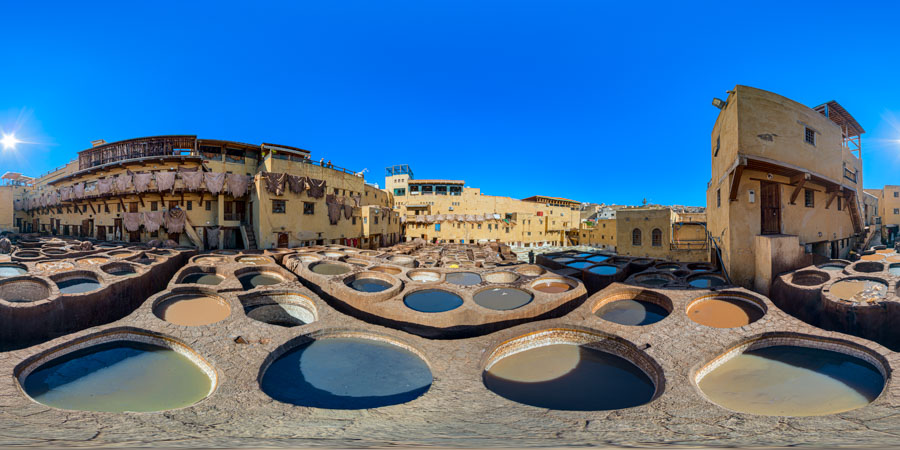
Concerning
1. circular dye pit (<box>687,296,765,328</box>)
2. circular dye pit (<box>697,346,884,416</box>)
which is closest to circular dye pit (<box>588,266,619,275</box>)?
circular dye pit (<box>687,296,765,328</box>)

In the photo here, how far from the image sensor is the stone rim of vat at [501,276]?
51.8 feet

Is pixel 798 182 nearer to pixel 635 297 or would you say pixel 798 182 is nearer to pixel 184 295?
pixel 635 297

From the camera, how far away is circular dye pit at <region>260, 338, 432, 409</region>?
21.6 ft

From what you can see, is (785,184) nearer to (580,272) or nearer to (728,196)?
(728,196)

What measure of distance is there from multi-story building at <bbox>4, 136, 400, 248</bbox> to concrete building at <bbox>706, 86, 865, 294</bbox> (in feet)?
96.4

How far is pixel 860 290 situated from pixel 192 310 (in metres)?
22.5

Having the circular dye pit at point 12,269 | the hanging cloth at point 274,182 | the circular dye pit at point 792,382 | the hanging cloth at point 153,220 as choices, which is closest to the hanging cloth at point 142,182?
the hanging cloth at point 153,220

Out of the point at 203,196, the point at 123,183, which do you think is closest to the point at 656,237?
the point at 203,196

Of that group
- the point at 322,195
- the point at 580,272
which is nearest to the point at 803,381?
the point at 580,272

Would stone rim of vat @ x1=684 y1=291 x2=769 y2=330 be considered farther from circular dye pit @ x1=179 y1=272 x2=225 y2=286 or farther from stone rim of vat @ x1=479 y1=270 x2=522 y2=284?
circular dye pit @ x1=179 y1=272 x2=225 y2=286

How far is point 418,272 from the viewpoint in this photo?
53.9 feet

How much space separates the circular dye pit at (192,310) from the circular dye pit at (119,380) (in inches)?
60.5

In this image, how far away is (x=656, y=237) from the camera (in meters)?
28.1

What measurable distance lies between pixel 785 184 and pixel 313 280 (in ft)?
74.2
